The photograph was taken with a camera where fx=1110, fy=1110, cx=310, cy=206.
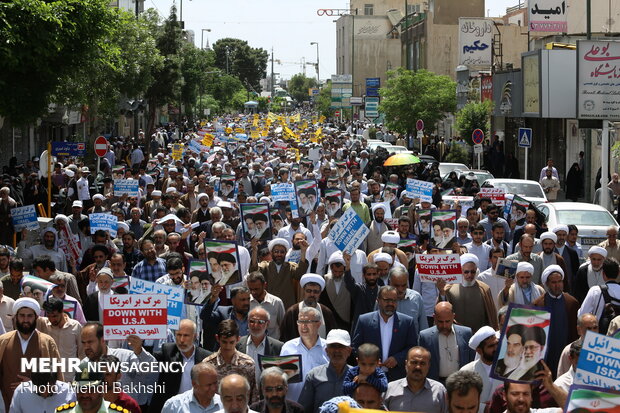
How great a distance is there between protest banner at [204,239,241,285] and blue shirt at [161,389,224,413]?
393 cm

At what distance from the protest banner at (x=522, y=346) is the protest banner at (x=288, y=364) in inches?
59.0

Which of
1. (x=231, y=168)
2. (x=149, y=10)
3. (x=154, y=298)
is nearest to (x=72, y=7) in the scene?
(x=231, y=168)

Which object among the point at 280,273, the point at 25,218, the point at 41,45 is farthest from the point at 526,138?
the point at 280,273

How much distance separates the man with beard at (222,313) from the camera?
9641 mm

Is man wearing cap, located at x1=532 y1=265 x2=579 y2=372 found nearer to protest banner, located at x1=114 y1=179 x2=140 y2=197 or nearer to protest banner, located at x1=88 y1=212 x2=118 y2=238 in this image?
protest banner, located at x1=88 y1=212 x2=118 y2=238

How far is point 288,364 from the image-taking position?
798cm

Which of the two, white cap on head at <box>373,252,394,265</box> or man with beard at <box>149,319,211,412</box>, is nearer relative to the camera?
man with beard at <box>149,319,211,412</box>

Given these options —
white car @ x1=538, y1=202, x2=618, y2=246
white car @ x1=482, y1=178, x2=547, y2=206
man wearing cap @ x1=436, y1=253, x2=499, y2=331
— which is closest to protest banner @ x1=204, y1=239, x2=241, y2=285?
man wearing cap @ x1=436, y1=253, x2=499, y2=331

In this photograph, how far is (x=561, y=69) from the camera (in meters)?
37.3

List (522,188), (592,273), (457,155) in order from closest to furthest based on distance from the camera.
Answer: (592,273) → (522,188) → (457,155)

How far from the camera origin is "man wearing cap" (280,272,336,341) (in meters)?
9.73

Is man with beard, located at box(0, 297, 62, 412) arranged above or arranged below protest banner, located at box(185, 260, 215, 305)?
below

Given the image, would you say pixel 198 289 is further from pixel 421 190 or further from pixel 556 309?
pixel 421 190

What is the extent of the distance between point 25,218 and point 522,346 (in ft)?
35.3
